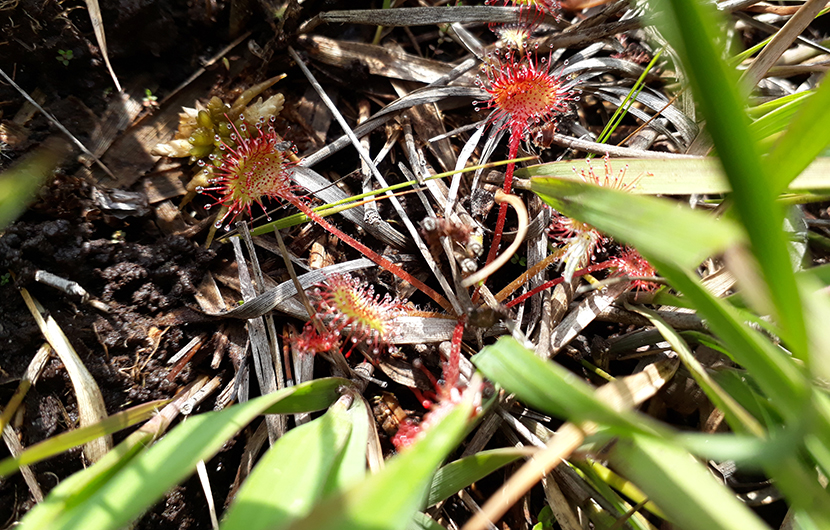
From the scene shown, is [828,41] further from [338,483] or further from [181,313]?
[181,313]

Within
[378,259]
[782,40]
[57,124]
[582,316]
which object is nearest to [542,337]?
[582,316]

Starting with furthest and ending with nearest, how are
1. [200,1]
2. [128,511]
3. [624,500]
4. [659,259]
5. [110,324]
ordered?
[200,1]
[110,324]
[624,500]
[659,259]
[128,511]

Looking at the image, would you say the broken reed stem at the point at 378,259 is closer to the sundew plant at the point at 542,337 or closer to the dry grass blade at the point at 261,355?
the sundew plant at the point at 542,337

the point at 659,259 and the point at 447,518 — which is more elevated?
the point at 659,259

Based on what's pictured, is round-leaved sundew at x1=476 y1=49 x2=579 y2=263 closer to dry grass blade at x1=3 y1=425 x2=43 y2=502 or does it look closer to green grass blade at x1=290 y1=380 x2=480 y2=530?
green grass blade at x1=290 y1=380 x2=480 y2=530

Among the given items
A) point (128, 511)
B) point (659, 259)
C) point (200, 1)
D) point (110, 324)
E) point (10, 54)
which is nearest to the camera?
point (128, 511)

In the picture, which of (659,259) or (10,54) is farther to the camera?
(10,54)

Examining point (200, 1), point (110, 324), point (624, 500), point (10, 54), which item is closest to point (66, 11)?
point (10, 54)

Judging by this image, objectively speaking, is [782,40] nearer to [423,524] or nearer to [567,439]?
[567,439]

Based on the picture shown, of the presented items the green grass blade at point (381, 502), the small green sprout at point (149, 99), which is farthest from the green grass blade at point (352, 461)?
the small green sprout at point (149, 99)
